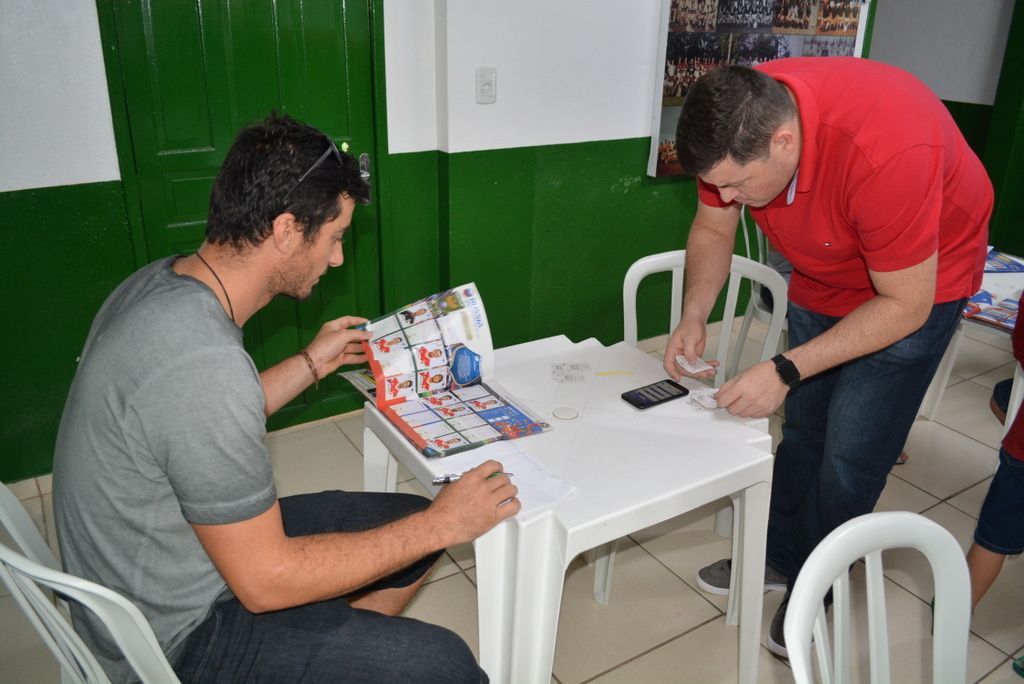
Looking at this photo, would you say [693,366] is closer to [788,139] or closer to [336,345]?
[788,139]

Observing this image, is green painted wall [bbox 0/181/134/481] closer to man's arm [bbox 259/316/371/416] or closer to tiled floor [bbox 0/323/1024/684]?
tiled floor [bbox 0/323/1024/684]

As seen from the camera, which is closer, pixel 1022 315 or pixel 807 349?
pixel 807 349

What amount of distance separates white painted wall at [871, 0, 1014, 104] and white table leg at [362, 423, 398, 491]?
14.3ft

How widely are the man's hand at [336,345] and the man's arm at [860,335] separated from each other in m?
0.79

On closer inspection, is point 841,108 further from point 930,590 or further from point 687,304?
point 930,590

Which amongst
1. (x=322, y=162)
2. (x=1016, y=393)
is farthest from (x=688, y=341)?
(x=1016, y=393)

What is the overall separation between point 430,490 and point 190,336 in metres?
0.56

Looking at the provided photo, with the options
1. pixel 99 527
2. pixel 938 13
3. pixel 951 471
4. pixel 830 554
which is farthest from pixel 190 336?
pixel 938 13

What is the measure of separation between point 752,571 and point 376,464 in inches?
35.1

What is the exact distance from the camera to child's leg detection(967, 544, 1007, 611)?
1941mm

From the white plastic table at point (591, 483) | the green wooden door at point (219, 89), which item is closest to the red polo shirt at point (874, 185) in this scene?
the white plastic table at point (591, 483)

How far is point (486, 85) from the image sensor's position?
2.87m

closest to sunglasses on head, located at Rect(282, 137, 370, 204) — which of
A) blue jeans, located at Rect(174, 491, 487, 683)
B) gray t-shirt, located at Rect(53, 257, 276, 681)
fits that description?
gray t-shirt, located at Rect(53, 257, 276, 681)

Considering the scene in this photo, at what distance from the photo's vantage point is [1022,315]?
72.5 inches
